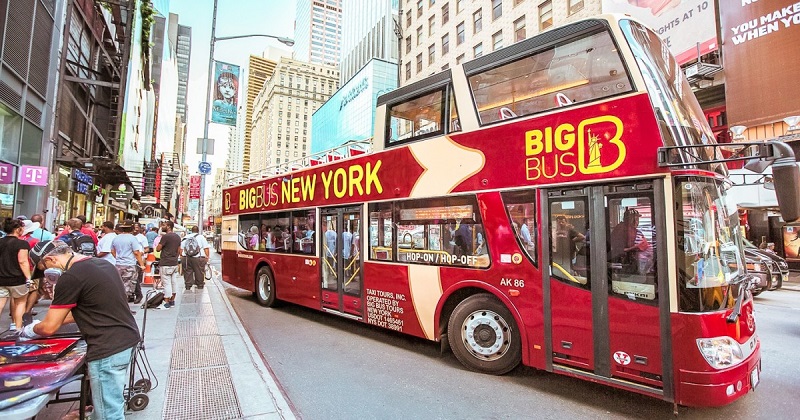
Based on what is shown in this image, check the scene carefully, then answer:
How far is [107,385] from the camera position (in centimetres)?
292

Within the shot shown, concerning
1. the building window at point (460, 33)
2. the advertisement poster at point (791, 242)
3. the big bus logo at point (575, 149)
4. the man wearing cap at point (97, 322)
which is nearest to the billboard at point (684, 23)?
the advertisement poster at point (791, 242)

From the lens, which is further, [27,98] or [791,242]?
[791,242]

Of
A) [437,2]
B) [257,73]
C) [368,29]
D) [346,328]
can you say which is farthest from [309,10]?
[346,328]

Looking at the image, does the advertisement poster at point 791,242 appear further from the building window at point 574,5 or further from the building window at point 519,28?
the building window at point 519,28

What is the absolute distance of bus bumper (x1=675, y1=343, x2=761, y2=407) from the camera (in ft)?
11.3

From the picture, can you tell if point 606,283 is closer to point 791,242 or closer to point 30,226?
point 30,226

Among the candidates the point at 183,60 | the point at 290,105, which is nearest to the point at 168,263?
the point at 290,105

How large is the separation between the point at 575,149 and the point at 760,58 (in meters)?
17.4

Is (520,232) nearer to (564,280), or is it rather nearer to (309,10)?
(564,280)

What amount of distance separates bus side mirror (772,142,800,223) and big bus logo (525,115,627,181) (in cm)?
112

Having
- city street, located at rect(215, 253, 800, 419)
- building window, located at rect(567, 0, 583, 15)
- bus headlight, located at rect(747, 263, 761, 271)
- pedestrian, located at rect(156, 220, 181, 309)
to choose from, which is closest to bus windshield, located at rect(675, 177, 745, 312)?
city street, located at rect(215, 253, 800, 419)

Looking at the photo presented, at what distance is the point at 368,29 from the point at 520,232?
233 ft

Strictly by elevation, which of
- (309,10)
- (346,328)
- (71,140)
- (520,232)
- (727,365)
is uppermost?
(309,10)

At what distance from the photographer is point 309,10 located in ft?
582
